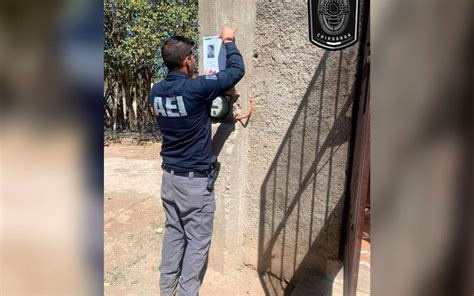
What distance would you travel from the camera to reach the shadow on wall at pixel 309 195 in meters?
2.68

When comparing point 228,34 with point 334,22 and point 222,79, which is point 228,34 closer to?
point 222,79

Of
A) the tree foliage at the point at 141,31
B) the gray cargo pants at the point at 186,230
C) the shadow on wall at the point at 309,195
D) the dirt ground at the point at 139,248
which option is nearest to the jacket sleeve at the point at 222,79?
the shadow on wall at the point at 309,195

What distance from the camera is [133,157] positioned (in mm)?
8633

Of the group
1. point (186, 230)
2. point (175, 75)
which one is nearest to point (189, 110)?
point (175, 75)

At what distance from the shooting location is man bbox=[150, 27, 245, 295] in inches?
105

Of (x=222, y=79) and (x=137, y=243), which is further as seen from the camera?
(x=137, y=243)

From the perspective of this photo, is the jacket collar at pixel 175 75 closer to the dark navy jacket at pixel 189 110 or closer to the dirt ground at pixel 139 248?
the dark navy jacket at pixel 189 110

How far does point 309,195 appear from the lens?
291cm

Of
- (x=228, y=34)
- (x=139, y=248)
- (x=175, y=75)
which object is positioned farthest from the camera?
(x=139, y=248)

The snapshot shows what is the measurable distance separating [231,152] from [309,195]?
0.73 meters

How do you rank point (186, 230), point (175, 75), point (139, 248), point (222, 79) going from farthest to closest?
point (139, 248)
point (186, 230)
point (175, 75)
point (222, 79)

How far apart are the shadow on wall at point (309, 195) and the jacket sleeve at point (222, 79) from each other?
0.57 m

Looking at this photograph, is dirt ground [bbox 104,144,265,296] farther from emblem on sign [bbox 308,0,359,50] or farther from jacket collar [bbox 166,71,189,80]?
emblem on sign [bbox 308,0,359,50]

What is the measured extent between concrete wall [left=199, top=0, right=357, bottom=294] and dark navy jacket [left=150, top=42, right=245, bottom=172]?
315 mm
